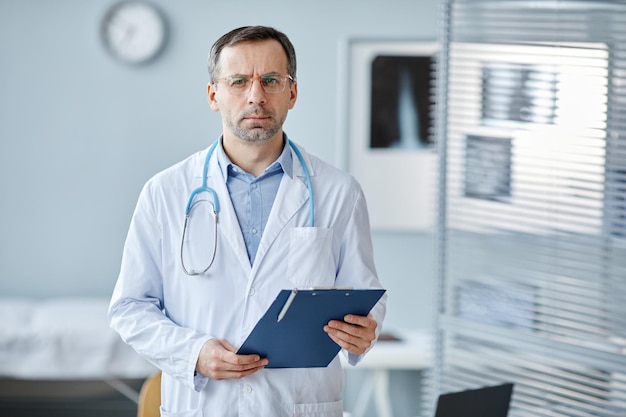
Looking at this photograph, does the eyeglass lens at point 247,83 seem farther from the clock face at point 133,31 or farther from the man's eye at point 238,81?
the clock face at point 133,31

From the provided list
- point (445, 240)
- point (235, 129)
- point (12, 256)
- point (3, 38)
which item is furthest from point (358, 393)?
point (235, 129)

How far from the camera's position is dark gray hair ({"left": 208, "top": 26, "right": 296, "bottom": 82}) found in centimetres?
173

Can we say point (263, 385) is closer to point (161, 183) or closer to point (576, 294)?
point (161, 183)

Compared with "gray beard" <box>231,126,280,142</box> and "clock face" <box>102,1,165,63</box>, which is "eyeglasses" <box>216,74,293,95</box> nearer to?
"gray beard" <box>231,126,280,142</box>

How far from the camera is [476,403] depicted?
1759 mm

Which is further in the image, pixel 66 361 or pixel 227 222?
pixel 66 361

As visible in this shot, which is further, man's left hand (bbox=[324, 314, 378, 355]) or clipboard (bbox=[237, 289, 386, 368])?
man's left hand (bbox=[324, 314, 378, 355])

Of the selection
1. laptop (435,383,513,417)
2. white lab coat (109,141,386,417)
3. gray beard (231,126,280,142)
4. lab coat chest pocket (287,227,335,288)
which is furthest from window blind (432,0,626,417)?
gray beard (231,126,280,142)

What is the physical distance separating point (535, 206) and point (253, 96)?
4.11ft

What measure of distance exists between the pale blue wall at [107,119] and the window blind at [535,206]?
1294 mm

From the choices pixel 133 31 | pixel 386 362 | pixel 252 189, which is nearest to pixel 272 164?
pixel 252 189

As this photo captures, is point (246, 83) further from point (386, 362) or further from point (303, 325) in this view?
point (386, 362)

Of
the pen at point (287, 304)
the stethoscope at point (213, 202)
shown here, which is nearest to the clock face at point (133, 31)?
the stethoscope at point (213, 202)

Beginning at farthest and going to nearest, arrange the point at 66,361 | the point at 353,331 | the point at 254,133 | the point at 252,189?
1. the point at 66,361
2. the point at 252,189
3. the point at 254,133
4. the point at 353,331
